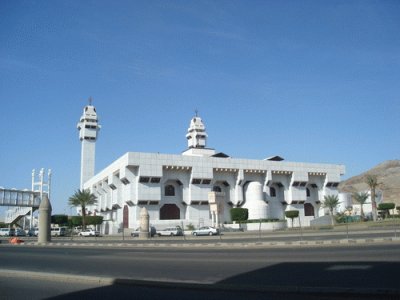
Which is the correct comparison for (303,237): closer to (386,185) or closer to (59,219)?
(59,219)

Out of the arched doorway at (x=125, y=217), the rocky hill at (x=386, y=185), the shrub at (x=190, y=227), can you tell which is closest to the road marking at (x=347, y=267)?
the shrub at (x=190, y=227)

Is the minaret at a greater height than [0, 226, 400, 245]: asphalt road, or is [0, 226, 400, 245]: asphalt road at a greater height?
the minaret

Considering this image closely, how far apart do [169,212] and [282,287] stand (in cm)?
5906

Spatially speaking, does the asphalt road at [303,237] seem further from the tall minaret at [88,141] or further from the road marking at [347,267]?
the tall minaret at [88,141]

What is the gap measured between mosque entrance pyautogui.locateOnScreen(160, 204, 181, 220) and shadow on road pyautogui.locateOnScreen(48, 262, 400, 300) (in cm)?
5604

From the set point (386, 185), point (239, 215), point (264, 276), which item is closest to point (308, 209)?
point (239, 215)

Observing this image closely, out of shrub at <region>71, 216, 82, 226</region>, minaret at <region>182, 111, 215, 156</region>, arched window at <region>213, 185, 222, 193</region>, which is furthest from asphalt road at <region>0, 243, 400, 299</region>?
minaret at <region>182, 111, 215, 156</region>

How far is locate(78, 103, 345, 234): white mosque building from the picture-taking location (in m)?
62.7

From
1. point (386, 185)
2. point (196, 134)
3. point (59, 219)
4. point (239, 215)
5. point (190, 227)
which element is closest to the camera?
point (190, 227)

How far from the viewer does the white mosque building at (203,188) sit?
62.7m

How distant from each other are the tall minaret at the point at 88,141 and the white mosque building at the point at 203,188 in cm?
819

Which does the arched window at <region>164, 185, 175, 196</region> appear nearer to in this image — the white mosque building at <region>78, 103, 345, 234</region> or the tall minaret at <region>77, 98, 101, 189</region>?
the white mosque building at <region>78, 103, 345, 234</region>

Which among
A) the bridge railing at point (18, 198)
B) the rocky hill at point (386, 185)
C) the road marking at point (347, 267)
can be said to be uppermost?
the rocky hill at point (386, 185)

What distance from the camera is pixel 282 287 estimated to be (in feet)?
27.9
